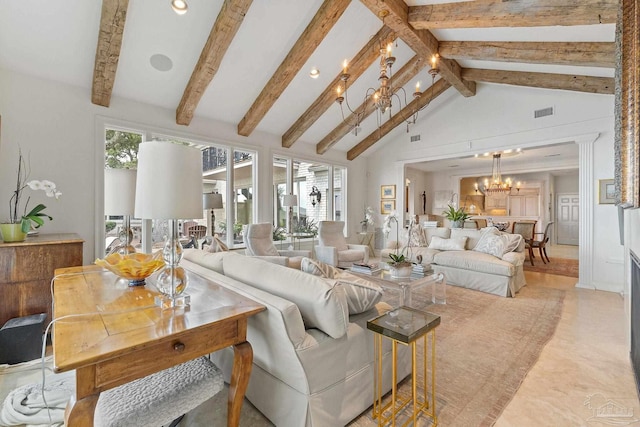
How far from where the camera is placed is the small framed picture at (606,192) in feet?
14.2

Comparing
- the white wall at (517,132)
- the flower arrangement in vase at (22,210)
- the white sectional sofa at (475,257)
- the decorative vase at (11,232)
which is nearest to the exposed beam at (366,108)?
the white wall at (517,132)

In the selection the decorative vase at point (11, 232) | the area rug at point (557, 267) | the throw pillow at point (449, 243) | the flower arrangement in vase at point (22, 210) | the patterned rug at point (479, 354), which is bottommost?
the patterned rug at point (479, 354)

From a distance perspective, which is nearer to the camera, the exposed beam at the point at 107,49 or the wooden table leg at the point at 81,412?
the wooden table leg at the point at 81,412

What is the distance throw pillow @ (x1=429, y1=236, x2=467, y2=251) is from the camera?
16.7ft

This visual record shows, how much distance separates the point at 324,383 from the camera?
5.04 feet

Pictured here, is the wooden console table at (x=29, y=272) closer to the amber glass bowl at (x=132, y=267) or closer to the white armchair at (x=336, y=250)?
the amber glass bowl at (x=132, y=267)

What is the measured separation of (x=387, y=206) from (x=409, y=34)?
14.2 ft

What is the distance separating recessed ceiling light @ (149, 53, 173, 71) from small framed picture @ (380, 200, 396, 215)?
5.48 m

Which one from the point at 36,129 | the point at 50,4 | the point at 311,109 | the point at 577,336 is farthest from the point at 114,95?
the point at 577,336

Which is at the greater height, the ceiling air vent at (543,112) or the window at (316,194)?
the ceiling air vent at (543,112)

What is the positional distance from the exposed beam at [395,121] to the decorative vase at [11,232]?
5.22 m

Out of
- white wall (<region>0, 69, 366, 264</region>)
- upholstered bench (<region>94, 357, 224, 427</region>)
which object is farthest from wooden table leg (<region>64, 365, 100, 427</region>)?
white wall (<region>0, 69, 366, 264</region>)

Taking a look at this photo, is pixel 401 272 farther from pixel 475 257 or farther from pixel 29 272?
pixel 29 272

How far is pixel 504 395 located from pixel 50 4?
5.06m
